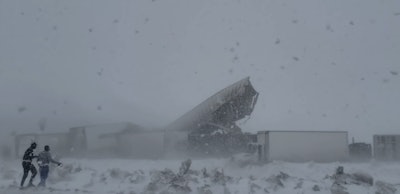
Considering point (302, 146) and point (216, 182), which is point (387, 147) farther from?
point (216, 182)

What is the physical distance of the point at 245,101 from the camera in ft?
98.8

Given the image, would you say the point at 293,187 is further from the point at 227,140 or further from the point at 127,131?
the point at 127,131

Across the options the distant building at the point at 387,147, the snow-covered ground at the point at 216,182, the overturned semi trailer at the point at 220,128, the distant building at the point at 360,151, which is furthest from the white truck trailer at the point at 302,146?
the distant building at the point at 387,147

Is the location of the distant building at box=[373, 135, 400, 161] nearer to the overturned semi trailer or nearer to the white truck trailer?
the white truck trailer

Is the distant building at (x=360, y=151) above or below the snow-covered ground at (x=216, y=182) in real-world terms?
above

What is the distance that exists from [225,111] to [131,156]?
7880mm

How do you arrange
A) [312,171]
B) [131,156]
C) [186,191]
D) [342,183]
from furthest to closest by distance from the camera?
[131,156] < [312,171] < [342,183] < [186,191]

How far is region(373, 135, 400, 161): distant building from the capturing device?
28.5 m

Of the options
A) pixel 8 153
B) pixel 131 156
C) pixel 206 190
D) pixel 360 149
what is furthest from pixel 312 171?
pixel 8 153

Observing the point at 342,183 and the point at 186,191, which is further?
the point at 342,183

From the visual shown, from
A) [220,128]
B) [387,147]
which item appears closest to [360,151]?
[387,147]

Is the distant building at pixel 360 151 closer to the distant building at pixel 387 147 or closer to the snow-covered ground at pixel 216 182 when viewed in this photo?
the distant building at pixel 387 147

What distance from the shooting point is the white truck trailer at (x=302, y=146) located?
84.0 feet

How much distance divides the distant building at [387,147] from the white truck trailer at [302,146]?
3403mm
